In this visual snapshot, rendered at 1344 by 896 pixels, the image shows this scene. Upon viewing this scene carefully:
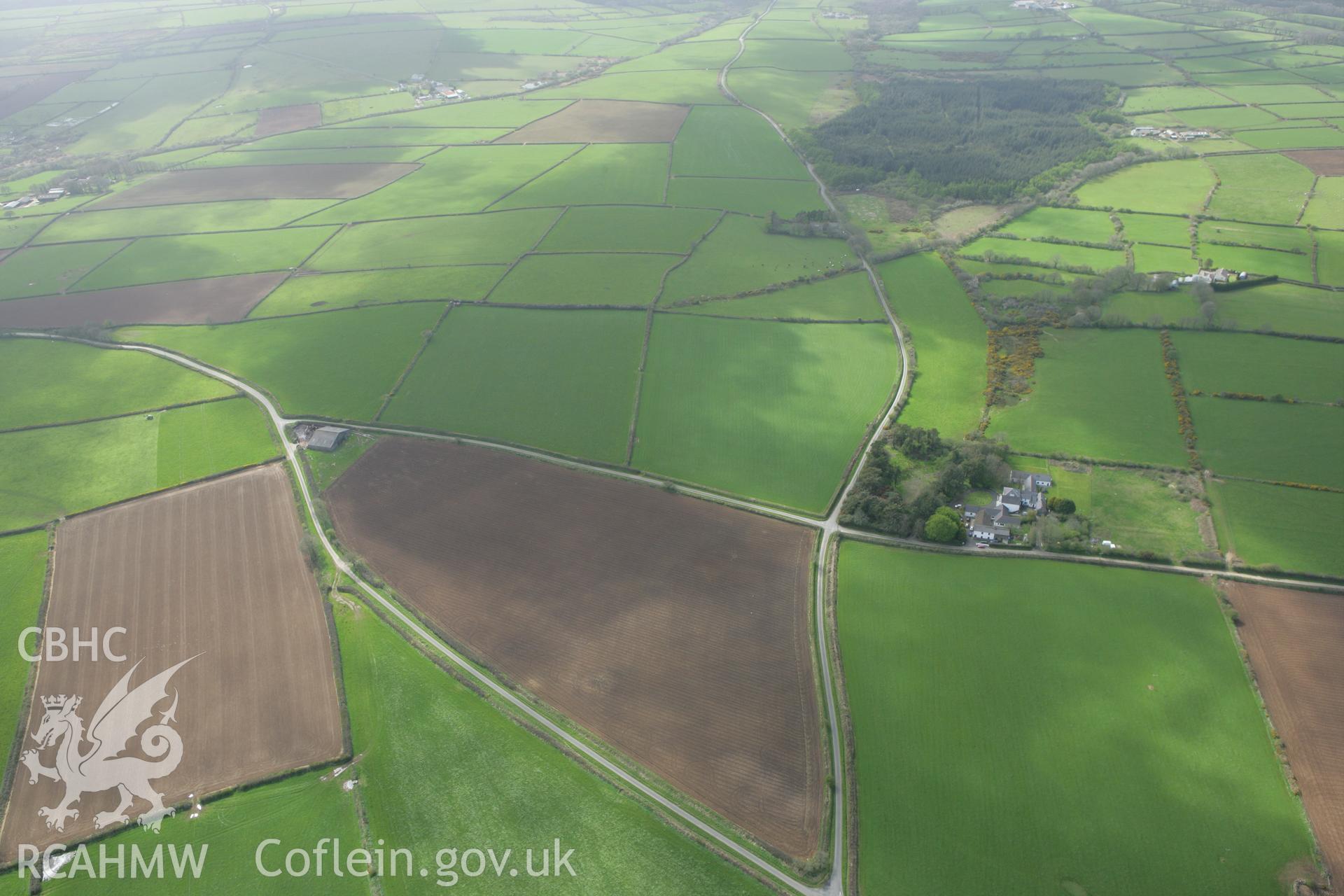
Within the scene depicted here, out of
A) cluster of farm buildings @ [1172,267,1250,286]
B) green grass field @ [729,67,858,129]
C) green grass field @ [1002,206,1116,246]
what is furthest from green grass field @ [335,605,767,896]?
green grass field @ [729,67,858,129]

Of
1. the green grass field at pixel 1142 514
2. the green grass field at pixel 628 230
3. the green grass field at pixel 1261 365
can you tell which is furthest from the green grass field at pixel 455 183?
the green grass field at pixel 1261 365

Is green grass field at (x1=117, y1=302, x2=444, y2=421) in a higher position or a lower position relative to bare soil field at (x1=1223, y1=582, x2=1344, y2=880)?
higher

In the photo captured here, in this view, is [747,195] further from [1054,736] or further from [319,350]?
[1054,736]

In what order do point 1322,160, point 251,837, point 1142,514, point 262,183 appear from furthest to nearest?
point 262,183, point 1322,160, point 1142,514, point 251,837

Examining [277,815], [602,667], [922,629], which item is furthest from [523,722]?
[922,629]

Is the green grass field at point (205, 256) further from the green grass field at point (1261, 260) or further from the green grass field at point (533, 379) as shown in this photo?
the green grass field at point (1261, 260)

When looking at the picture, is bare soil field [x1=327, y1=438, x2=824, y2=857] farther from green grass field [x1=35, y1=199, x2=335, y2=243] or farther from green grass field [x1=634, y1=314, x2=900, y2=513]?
green grass field [x1=35, y1=199, x2=335, y2=243]

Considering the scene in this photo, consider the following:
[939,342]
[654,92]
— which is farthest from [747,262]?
[654,92]
